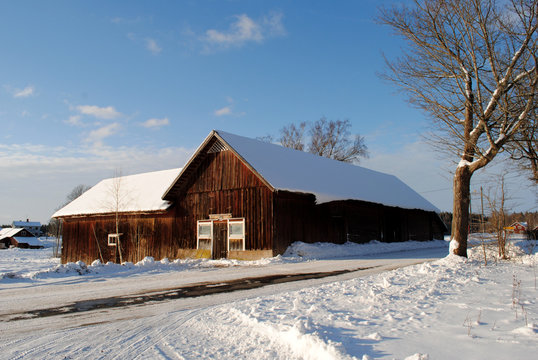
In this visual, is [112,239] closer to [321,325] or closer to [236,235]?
[236,235]

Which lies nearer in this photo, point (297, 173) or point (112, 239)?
point (297, 173)

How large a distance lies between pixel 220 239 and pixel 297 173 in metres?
5.75

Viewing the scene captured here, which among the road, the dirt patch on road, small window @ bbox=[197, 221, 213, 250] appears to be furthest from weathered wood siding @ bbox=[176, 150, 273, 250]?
the dirt patch on road

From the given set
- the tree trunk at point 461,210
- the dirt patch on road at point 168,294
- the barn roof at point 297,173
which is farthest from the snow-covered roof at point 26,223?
the tree trunk at point 461,210

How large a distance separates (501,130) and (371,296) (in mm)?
8306

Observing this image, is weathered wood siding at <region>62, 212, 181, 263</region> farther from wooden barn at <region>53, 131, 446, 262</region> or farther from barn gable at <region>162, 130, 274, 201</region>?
barn gable at <region>162, 130, 274, 201</region>

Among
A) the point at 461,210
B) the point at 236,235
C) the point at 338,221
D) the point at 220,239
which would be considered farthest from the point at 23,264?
the point at 461,210

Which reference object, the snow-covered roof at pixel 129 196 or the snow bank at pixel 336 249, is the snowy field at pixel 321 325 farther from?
the snow-covered roof at pixel 129 196

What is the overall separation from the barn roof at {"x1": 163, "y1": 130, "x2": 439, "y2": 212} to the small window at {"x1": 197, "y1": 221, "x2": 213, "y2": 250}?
299 centimetres

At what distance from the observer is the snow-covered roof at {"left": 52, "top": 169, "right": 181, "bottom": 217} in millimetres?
26719

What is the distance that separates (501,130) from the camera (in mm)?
12531

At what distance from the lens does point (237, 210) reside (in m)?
21.7

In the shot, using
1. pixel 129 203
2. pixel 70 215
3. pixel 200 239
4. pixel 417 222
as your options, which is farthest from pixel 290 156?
pixel 70 215

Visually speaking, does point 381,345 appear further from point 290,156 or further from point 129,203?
point 129,203
